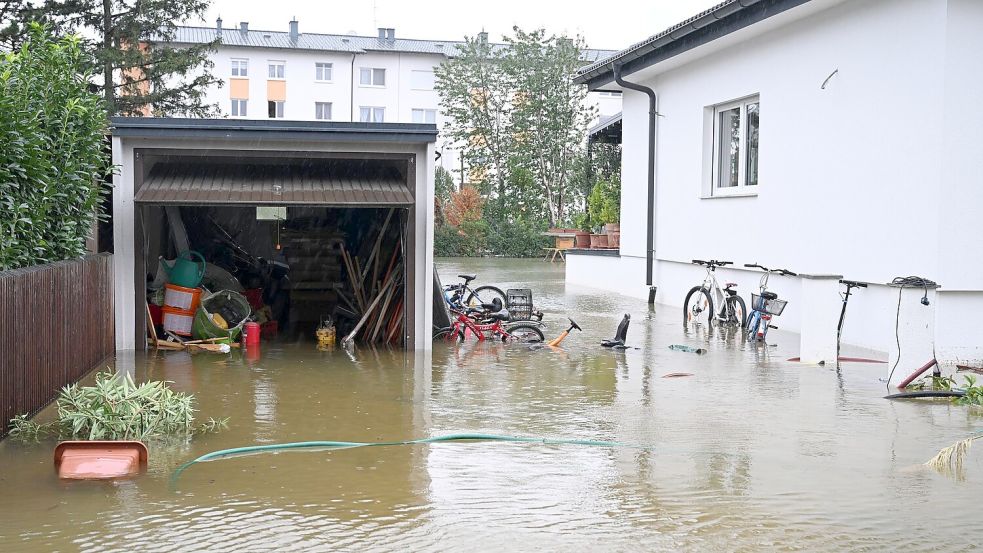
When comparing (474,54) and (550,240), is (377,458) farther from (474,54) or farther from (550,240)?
(474,54)

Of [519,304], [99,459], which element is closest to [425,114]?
[519,304]

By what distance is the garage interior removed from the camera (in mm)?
11891

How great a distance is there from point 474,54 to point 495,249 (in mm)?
10044

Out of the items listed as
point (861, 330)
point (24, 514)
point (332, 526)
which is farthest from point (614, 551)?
point (861, 330)

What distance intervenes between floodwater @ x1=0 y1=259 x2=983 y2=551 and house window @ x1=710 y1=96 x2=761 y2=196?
578 centimetres

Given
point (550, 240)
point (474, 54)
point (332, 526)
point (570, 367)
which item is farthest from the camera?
point (474, 54)

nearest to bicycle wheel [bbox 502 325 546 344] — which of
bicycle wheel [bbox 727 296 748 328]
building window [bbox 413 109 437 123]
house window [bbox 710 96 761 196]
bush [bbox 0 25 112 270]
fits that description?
bicycle wheel [bbox 727 296 748 328]

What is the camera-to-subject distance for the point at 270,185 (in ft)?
39.4

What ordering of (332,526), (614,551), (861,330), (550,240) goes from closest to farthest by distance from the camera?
1. (614,551)
2. (332,526)
3. (861,330)
4. (550,240)

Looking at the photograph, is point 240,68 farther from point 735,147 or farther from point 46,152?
point 46,152

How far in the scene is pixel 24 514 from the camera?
550 centimetres

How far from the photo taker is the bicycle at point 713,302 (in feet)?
48.9

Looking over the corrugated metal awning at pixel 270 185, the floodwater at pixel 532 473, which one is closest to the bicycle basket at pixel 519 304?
the corrugated metal awning at pixel 270 185

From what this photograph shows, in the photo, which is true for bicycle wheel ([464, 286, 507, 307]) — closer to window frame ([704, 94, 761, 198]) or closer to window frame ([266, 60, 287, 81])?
window frame ([704, 94, 761, 198])
